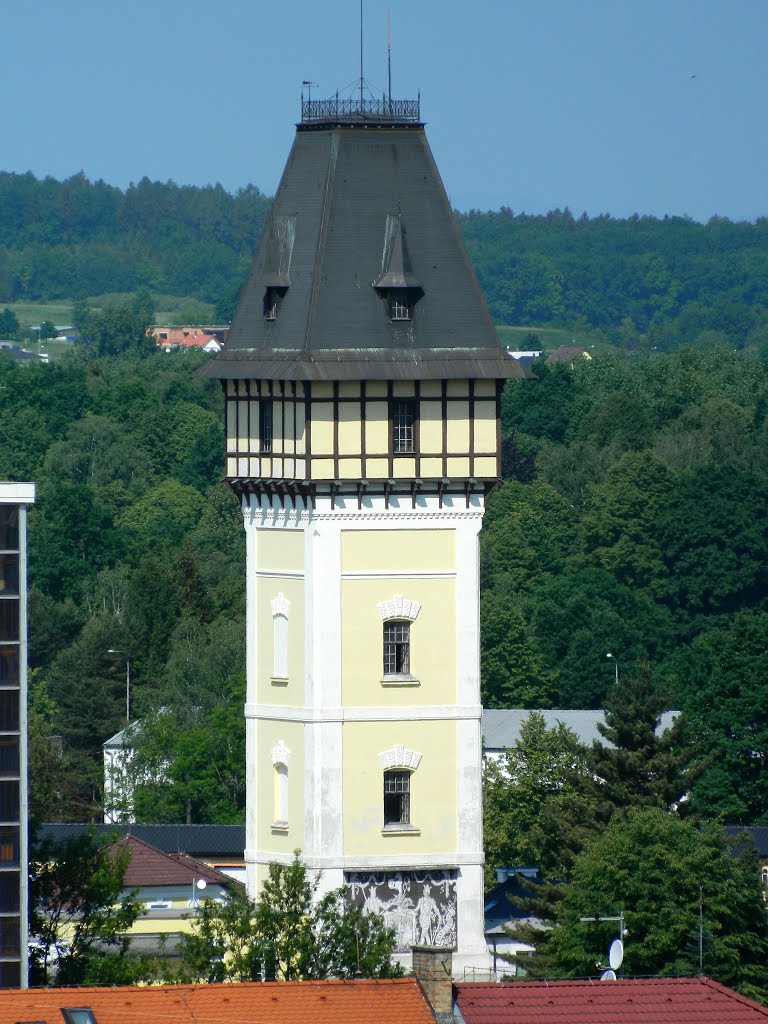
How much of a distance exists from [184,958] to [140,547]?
98.3 meters

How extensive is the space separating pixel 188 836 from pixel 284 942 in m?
41.9

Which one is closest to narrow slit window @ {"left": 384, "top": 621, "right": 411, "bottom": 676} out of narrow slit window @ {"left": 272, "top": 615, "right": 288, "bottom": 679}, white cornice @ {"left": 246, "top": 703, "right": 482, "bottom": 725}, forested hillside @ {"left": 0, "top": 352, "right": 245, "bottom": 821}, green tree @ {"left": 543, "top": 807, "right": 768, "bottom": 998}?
white cornice @ {"left": 246, "top": 703, "right": 482, "bottom": 725}

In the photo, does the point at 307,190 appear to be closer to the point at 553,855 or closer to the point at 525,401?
the point at 553,855

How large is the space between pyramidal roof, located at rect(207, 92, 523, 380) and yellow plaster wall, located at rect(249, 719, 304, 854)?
6456 millimetres

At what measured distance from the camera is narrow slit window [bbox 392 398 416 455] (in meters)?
66.9

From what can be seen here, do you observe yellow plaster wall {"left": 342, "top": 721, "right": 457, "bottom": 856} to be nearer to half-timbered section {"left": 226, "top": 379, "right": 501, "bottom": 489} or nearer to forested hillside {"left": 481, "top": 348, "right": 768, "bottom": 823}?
half-timbered section {"left": 226, "top": 379, "right": 501, "bottom": 489}

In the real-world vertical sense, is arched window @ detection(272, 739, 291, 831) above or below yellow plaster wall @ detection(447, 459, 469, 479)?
below

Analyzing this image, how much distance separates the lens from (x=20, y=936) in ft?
197

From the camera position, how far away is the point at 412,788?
67062 millimetres

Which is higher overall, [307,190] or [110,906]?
[307,190]

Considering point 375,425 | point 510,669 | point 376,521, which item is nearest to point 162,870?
point 376,521

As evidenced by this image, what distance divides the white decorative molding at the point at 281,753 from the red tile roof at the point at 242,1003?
55.9ft

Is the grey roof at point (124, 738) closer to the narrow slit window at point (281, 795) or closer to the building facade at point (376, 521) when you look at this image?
the narrow slit window at point (281, 795)

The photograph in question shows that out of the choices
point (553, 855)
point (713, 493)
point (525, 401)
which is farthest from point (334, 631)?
point (525, 401)
